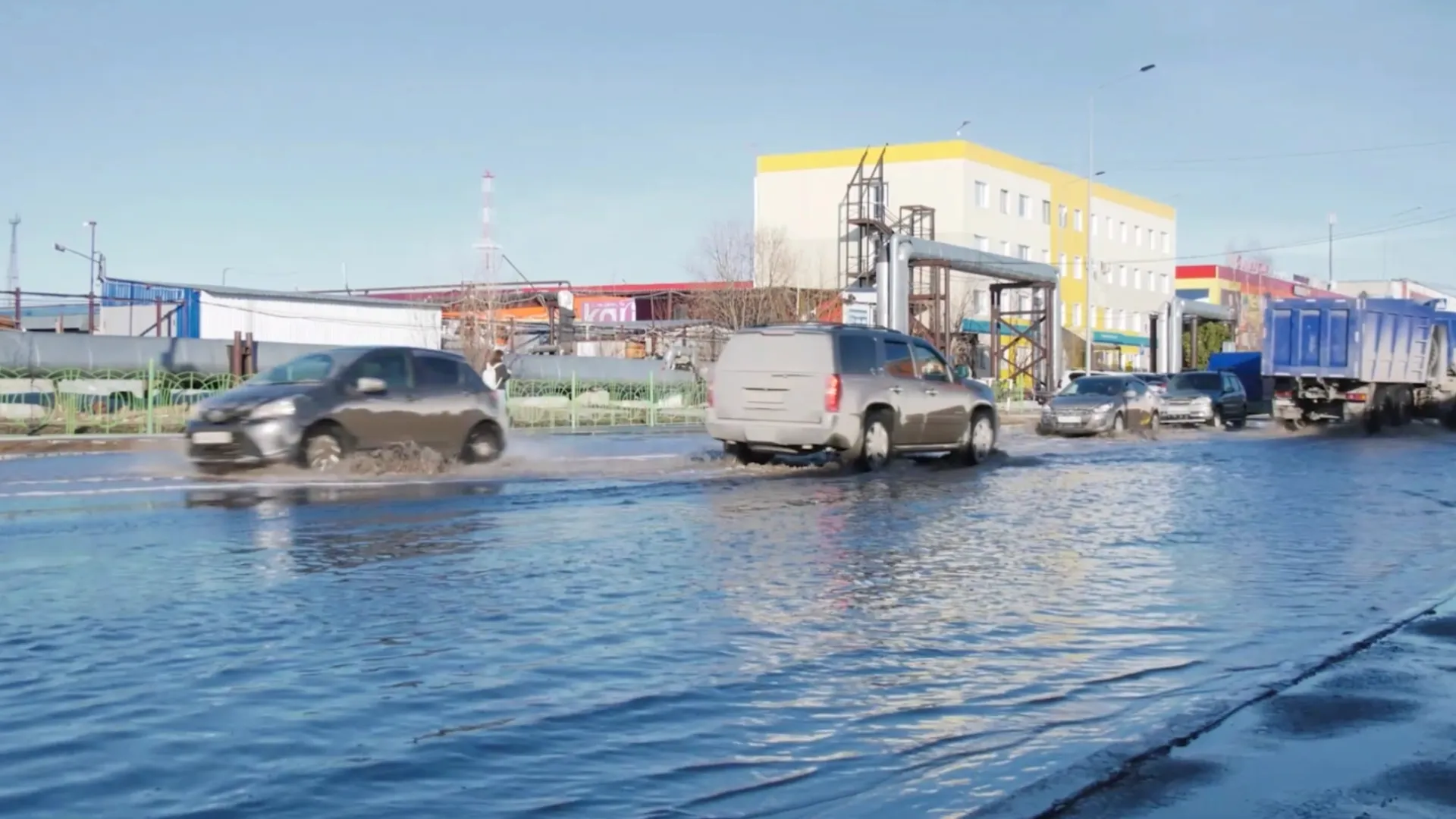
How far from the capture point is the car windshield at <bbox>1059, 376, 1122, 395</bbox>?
3284 centimetres

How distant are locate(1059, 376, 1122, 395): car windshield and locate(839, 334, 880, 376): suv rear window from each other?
14939mm

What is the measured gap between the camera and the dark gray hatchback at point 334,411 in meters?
16.5

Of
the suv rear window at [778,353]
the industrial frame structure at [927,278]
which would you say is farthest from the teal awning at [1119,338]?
the suv rear window at [778,353]

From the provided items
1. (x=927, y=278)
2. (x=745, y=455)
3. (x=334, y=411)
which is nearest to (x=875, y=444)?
(x=745, y=455)

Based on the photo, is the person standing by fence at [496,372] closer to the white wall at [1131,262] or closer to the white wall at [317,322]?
the white wall at [317,322]

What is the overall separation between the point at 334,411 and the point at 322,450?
1.51 ft

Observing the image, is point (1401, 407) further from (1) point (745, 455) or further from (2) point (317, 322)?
(2) point (317, 322)

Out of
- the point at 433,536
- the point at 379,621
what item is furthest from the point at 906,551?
the point at 379,621

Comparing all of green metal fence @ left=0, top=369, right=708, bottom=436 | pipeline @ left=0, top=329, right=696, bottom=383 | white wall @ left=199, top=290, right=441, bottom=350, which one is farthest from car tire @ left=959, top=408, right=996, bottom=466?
white wall @ left=199, top=290, right=441, bottom=350

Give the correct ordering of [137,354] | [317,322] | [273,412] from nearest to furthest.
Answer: [273,412] → [137,354] → [317,322]

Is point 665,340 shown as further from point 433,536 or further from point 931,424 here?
point 433,536

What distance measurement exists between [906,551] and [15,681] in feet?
22.6

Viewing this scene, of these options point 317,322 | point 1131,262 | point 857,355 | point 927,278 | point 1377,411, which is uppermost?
point 1131,262

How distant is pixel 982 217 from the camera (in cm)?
7588
